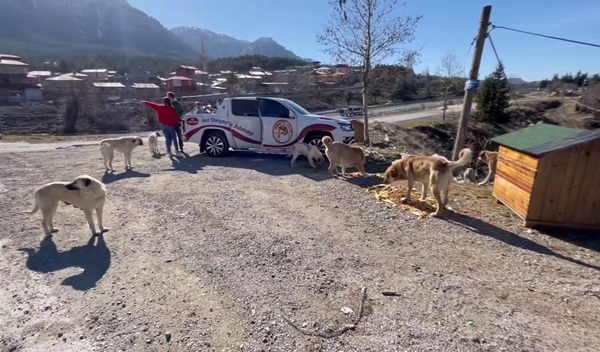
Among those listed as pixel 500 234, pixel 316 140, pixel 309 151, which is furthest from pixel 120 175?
pixel 500 234

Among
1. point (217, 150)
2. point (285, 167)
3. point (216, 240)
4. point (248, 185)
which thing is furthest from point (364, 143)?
point (216, 240)

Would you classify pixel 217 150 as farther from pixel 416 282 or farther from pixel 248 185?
pixel 416 282

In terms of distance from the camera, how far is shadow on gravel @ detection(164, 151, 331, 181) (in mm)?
8788

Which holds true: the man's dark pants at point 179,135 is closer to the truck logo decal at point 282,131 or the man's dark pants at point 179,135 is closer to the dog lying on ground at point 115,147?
the dog lying on ground at point 115,147

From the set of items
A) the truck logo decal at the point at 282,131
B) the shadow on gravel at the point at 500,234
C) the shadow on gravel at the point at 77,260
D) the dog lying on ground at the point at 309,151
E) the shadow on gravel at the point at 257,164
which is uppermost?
the truck logo decal at the point at 282,131

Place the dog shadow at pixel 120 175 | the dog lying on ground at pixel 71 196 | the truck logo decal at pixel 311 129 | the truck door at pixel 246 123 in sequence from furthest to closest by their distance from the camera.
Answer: the truck door at pixel 246 123 < the truck logo decal at pixel 311 129 < the dog shadow at pixel 120 175 < the dog lying on ground at pixel 71 196

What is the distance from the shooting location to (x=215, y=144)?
10.6 meters

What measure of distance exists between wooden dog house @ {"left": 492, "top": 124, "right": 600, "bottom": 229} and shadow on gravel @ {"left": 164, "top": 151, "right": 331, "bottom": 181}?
4.34m

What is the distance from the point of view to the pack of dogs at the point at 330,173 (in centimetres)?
471

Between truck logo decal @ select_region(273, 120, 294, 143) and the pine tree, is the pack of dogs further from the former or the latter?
the pine tree

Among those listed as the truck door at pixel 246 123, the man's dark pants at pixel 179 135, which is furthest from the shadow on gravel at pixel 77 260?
the man's dark pants at pixel 179 135

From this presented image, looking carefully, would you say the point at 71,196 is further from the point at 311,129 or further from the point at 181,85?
the point at 181,85

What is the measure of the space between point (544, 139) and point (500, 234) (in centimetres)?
196

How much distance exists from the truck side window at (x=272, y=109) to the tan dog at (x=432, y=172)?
4.19 meters
